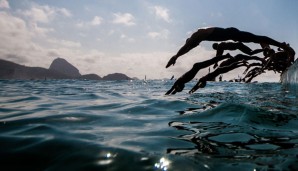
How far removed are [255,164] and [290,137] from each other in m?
1.14

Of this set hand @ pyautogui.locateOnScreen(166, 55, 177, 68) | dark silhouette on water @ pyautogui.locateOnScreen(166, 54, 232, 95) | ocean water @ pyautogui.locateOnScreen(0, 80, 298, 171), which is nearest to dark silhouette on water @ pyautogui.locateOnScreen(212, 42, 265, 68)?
dark silhouette on water @ pyautogui.locateOnScreen(166, 54, 232, 95)

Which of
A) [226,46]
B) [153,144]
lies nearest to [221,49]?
[226,46]

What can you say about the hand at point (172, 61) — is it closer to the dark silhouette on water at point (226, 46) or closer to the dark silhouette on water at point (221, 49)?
the dark silhouette on water at point (221, 49)

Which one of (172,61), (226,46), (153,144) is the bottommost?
(153,144)

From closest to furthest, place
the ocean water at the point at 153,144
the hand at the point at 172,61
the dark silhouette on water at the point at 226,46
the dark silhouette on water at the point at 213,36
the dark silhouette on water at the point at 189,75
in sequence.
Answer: the ocean water at the point at 153,144, the dark silhouette on water at the point at 213,36, the dark silhouette on water at the point at 189,75, the hand at the point at 172,61, the dark silhouette on water at the point at 226,46

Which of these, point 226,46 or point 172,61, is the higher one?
point 226,46

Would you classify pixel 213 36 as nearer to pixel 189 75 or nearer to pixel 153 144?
pixel 189 75

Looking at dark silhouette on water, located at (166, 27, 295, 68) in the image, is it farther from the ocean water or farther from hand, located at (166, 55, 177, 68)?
the ocean water

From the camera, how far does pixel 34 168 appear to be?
2080 mm

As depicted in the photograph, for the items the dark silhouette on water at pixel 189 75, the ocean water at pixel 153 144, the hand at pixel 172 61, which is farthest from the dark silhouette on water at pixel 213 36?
the ocean water at pixel 153 144

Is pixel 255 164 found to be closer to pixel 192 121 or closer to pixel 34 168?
pixel 34 168

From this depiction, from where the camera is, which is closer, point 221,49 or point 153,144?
point 153,144

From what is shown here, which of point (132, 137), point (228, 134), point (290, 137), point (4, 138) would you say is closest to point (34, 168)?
point (4, 138)

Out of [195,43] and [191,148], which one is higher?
[195,43]
